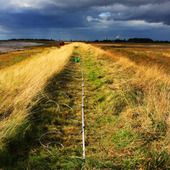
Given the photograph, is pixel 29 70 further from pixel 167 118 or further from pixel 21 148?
pixel 167 118

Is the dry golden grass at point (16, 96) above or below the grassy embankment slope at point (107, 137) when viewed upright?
above

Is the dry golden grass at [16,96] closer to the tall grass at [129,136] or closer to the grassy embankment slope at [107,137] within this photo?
the grassy embankment slope at [107,137]

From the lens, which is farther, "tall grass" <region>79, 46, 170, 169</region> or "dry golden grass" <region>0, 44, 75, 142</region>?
"dry golden grass" <region>0, 44, 75, 142</region>

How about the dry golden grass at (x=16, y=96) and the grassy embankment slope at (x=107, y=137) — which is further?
the dry golden grass at (x=16, y=96)

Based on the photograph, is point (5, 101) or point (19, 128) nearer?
point (19, 128)

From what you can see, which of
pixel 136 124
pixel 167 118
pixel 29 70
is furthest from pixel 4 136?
pixel 29 70

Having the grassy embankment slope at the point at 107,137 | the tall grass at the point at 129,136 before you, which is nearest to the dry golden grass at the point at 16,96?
the grassy embankment slope at the point at 107,137

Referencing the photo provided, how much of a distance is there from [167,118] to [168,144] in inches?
22.8

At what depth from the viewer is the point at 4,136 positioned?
259cm

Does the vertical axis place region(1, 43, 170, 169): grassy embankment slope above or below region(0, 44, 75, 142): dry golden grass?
below

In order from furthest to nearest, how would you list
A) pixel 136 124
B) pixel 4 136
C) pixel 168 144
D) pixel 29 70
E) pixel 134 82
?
pixel 29 70 < pixel 134 82 < pixel 136 124 < pixel 4 136 < pixel 168 144

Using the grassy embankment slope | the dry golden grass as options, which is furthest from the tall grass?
the dry golden grass

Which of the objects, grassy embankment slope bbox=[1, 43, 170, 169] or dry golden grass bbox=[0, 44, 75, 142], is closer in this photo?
grassy embankment slope bbox=[1, 43, 170, 169]

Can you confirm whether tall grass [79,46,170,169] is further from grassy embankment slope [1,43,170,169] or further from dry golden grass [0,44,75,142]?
dry golden grass [0,44,75,142]
